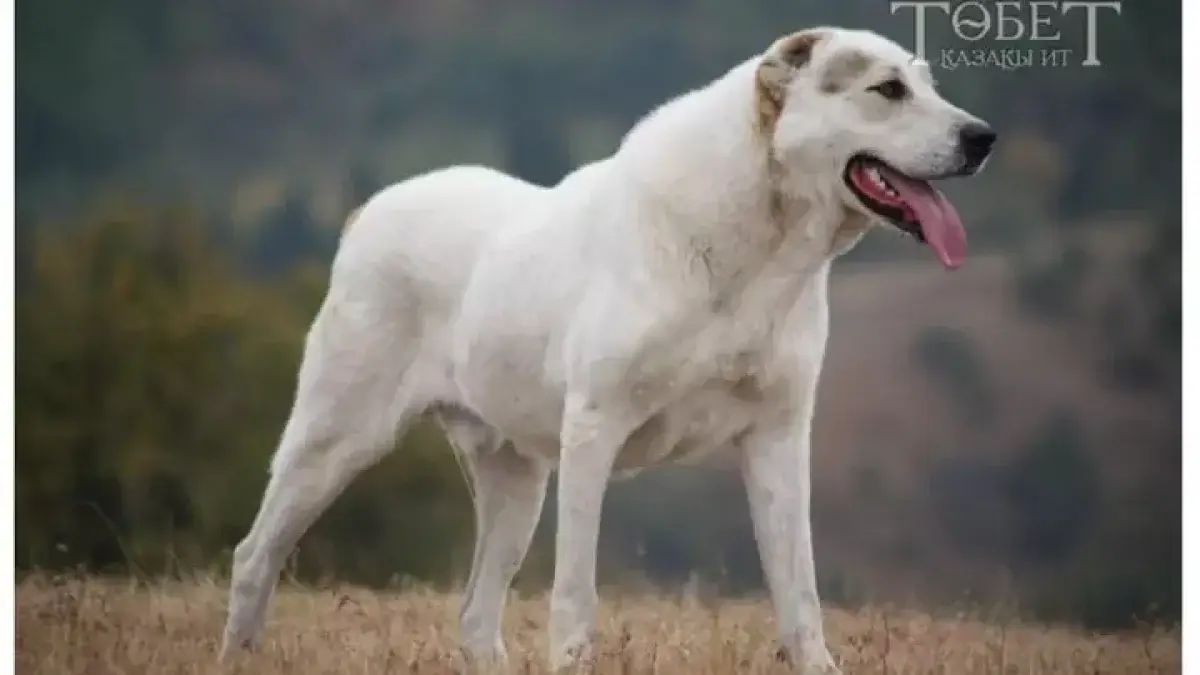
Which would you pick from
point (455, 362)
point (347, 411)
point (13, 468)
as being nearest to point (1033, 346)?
point (455, 362)

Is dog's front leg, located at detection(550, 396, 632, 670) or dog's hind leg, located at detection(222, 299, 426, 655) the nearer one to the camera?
dog's front leg, located at detection(550, 396, 632, 670)

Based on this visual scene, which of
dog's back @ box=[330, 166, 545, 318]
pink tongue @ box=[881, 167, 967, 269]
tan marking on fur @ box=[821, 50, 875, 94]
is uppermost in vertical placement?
tan marking on fur @ box=[821, 50, 875, 94]

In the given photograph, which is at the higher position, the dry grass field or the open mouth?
the open mouth

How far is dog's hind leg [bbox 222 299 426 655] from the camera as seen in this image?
364cm

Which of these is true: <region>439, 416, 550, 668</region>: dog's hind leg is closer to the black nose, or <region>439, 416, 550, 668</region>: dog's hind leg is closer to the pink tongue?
the pink tongue

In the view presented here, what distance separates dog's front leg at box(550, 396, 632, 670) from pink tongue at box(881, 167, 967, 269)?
0.71 metres

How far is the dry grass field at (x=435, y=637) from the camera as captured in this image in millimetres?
3516

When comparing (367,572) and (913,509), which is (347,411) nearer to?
(367,572)

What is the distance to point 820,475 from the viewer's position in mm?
3729

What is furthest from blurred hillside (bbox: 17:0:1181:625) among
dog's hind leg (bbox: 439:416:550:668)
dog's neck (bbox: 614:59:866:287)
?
dog's neck (bbox: 614:59:866:287)

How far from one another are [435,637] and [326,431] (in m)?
0.54

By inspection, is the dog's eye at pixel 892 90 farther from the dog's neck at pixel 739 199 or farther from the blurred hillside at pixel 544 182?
the blurred hillside at pixel 544 182

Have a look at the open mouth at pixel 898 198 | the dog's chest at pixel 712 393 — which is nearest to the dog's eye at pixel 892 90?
the open mouth at pixel 898 198

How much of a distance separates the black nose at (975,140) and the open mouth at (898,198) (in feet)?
0.36
